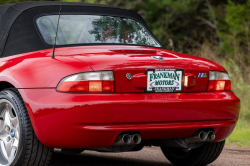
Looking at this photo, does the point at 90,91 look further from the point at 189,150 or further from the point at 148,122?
the point at 189,150

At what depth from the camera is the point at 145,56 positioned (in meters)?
4.07

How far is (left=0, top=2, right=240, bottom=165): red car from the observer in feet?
12.1

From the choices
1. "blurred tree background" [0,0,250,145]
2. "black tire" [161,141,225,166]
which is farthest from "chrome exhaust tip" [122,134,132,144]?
"blurred tree background" [0,0,250,145]

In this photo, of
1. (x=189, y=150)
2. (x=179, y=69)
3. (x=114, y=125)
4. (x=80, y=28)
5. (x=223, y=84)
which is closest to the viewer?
(x=114, y=125)

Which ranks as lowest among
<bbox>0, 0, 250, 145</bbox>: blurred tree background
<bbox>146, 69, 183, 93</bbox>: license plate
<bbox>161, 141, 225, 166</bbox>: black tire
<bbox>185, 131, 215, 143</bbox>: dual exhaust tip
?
<bbox>0, 0, 250, 145</bbox>: blurred tree background

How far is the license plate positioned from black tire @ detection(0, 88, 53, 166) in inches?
39.0

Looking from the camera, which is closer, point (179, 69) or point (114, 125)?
point (114, 125)

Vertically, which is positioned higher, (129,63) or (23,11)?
(23,11)

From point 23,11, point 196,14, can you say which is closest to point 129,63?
point 23,11

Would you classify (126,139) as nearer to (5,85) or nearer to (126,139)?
(126,139)

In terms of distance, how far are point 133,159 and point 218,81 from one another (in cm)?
164

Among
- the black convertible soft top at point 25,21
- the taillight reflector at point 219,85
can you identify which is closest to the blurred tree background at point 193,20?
the black convertible soft top at point 25,21

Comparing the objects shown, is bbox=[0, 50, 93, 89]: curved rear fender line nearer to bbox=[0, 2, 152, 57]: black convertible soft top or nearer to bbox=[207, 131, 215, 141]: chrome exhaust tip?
bbox=[0, 2, 152, 57]: black convertible soft top

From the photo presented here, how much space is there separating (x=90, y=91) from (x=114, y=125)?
0.32m
